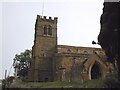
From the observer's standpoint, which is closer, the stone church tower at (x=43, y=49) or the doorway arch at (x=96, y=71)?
the doorway arch at (x=96, y=71)

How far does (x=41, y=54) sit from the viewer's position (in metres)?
50.8

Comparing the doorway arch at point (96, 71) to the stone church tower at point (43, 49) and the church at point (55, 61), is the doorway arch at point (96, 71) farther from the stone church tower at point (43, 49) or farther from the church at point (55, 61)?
the stone church tower at point (43, 49)

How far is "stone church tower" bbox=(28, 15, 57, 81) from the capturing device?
4925 centimetres

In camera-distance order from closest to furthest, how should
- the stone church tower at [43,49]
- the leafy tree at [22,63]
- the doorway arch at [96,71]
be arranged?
the doorway arch at [96,71] → the stone church tower at [43,49] → the leafy tree at [22,63]

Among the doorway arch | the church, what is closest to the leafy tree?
the church

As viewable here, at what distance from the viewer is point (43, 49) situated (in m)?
51.2

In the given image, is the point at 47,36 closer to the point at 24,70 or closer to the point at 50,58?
the point at 50,58

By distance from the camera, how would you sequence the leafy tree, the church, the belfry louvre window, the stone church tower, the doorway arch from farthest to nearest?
the leafy tree, the belfry louvre window, the stone church tower, the doorway arch, the church

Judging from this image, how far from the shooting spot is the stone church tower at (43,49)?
4925cm

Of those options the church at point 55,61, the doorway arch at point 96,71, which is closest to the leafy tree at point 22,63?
the church at point 55,61

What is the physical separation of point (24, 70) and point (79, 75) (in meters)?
23.4

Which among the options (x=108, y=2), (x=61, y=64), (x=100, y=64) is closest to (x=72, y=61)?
(x=61, y=64)

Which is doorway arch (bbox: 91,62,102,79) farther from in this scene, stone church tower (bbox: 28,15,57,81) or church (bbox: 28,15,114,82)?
stone church tower (bbox: 28,15,57,81)

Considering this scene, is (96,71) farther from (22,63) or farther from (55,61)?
(22,63)
